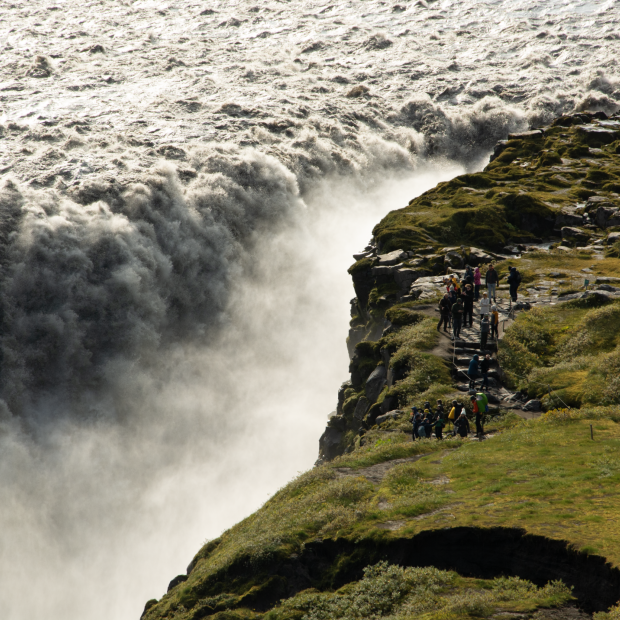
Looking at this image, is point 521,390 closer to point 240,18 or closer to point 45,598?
point 45,598

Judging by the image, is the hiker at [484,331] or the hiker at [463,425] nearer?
the hiker at [463,425]

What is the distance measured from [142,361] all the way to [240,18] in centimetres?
9434

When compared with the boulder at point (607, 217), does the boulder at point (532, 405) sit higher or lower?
lower

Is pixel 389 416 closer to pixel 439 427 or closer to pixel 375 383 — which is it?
pixel 439 427

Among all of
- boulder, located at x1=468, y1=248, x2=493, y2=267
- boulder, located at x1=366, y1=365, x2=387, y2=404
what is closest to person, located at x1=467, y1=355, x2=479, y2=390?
boulder, located at x1=366, y1=365, x2=387, y2=404

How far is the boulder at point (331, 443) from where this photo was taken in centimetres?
3748

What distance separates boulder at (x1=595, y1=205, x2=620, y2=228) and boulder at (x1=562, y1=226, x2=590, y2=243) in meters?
2.90

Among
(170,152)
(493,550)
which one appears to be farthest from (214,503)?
(170,152)

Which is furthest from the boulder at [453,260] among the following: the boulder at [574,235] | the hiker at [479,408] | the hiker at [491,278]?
the hiker at [479,408]

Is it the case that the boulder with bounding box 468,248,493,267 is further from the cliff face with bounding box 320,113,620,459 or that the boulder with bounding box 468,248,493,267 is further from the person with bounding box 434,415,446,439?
the person with bounding box 434,415,446,439

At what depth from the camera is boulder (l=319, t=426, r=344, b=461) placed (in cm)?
3748

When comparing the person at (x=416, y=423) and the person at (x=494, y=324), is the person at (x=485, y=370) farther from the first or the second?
the person at (x=416, y=423)

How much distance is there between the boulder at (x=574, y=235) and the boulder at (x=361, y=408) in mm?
24529

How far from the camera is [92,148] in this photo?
79.2 meters
